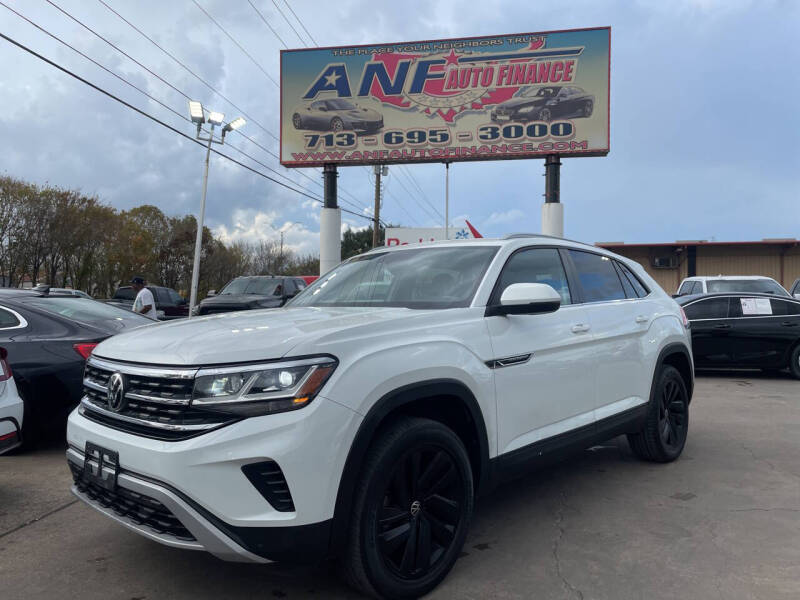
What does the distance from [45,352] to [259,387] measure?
385 centimetres

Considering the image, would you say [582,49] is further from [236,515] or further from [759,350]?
[236,515]

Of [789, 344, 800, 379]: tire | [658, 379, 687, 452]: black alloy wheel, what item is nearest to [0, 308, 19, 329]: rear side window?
[658, 379, 687, 452]: black alloy wheel

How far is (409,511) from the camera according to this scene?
2.80 metres

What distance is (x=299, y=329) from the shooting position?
108 inches

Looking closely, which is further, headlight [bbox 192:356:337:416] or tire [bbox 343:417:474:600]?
tire [bbox 343:417:474:600]

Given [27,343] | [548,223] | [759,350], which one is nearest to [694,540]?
[27,343]

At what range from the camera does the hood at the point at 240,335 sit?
2508 millimetres

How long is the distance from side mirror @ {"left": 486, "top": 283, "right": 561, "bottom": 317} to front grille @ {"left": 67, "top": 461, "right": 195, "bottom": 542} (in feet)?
5.99

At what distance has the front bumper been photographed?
2357mm

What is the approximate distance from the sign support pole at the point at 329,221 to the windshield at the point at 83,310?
45.0 ft

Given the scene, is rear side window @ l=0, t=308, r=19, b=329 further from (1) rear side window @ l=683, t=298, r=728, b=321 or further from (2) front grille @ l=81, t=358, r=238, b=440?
(1) rear side window @ l=683, t=298, r=728, b=321

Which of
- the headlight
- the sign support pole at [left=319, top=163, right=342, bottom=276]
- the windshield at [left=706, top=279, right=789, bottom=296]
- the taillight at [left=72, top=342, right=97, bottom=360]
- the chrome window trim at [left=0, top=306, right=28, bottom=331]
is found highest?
the sign support pole at [left=319, top=163, right=342, bottom=276]

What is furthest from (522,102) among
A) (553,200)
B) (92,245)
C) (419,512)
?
(92,245)

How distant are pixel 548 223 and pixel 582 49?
5341 millimetres
